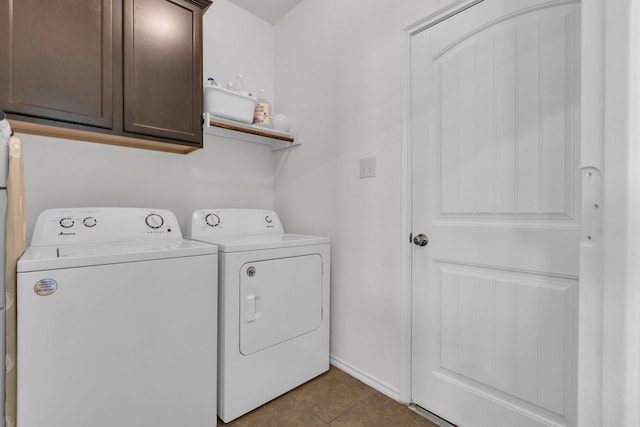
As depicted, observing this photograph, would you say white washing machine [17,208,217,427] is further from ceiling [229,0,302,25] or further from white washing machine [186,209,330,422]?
ceiling [229,0,302,25]

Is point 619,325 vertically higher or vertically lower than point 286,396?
higher

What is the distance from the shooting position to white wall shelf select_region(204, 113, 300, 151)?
180 cm

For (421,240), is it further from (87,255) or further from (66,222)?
(66,222)

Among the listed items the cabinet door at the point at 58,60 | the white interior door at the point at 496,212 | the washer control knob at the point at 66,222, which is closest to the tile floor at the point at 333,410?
the white interior door at the point at 496,212

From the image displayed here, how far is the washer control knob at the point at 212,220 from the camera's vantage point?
6.18 ft

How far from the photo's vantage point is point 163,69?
1578 millimetres

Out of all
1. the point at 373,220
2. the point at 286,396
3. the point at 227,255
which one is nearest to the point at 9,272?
the point at 227,255

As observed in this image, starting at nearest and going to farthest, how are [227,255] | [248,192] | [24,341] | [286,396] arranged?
[24,341] < [227,255] < [286,396] < [248,192]

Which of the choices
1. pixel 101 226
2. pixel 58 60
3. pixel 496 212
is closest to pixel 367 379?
pixel 496 212

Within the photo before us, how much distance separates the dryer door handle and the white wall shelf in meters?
1.02

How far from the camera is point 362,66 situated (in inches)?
69.9

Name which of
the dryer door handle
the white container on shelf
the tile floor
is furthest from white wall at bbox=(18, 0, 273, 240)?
the tile floor

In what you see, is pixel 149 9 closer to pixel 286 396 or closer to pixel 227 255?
pixel 227 255

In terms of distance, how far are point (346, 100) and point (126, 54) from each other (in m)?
1.18
